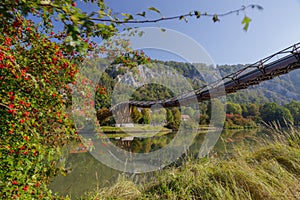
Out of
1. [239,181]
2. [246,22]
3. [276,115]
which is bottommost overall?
[276,115]

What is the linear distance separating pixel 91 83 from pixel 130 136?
12.2 meters

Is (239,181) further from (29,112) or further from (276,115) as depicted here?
(276,115)

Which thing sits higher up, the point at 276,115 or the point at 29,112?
the point at 29,112

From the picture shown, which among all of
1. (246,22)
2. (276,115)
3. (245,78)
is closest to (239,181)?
(246,22)

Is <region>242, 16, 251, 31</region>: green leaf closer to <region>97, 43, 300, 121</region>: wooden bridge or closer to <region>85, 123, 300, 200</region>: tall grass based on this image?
<region>85, 123, 300, 200</region>: tall grass

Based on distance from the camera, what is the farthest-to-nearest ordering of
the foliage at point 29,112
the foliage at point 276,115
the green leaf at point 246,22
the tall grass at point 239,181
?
the foliage at point 276,115 → the tall grass at point 239,181 → the foliage at point 29,112 → the green leaf at point 246,22

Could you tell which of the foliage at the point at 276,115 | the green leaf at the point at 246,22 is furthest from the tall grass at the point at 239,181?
the foliage at the point at 276,115

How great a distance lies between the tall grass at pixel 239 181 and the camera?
1.62m

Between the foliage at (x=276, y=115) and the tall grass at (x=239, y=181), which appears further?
the foliage at (x=276, y=115)

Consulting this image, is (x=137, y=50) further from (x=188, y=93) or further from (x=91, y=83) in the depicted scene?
(x=188, y=93)

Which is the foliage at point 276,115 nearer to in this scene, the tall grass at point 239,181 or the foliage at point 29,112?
the tall grass at point 239,181

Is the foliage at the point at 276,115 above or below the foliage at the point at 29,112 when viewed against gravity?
below

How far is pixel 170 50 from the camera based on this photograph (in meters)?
3.79

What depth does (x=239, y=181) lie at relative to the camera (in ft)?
6.15
